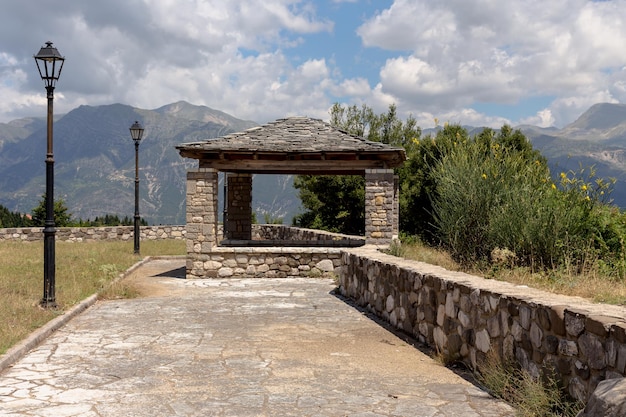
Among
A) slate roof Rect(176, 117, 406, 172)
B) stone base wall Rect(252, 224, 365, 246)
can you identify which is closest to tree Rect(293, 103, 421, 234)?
stone base wall Rect(252, 224, 365, 246)

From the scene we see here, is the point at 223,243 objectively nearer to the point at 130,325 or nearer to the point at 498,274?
the point at 130,325

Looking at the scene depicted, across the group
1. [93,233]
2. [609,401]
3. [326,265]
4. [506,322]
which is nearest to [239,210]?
[326,265]

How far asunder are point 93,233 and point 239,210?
34.7 ft

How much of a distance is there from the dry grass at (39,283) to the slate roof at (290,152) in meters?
3.68

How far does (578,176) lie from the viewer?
10.0 metres

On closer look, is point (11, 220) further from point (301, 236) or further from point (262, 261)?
point (262, 261)

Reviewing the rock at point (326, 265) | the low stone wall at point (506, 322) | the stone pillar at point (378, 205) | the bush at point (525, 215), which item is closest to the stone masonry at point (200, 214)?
the rock at point (326, 265)

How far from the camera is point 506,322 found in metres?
5.61

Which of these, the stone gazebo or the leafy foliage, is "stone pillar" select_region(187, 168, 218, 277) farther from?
the leafy foliage

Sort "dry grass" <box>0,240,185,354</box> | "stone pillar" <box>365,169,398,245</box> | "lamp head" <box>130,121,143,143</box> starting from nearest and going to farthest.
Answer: "dry grass" <box>0,240,185,354</box> < "stone pillar" <box>365,169,398,245</box> < "lamp head" <box>130,121,143,143</box>

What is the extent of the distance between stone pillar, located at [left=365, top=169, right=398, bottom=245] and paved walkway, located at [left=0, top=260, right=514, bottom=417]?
18.1 feet

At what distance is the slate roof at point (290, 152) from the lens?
15.7 m

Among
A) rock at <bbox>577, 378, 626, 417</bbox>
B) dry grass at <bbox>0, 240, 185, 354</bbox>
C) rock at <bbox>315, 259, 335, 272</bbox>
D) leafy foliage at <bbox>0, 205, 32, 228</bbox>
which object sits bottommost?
dry grass at <bbox>0, 240, 185, 354</bbox>

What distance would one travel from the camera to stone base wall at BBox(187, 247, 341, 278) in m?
15.4
